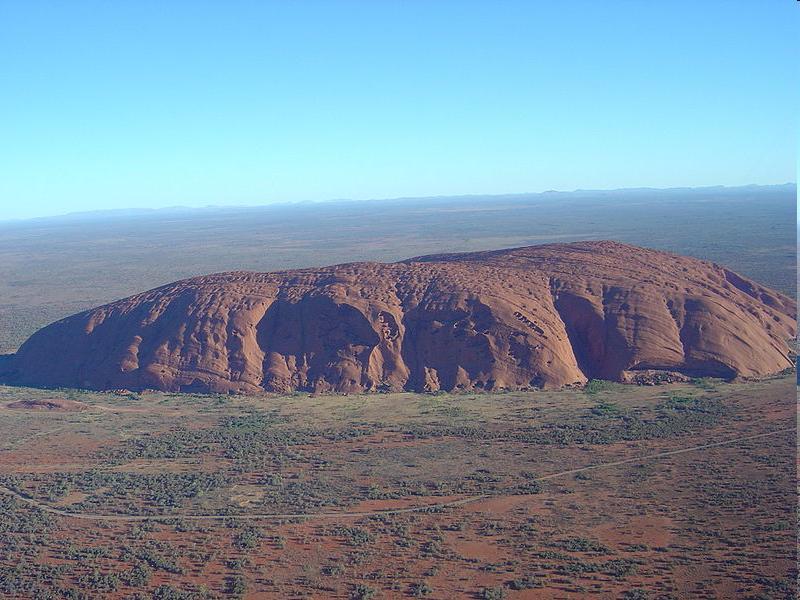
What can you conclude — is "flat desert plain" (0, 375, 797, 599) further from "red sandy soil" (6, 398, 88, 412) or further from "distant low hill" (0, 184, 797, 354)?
"distant low hill" (0, 184, 797, 354)

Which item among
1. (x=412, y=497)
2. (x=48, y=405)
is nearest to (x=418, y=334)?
(x=412, y=497)

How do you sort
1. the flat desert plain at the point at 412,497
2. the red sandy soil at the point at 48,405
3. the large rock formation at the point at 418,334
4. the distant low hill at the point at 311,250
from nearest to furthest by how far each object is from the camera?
the flat desert plain at the point at 412,497 < the red sandy soil at the point at 48,405 < the large rock formation at the point at 418,334 < the distant low hill at the point at 311,250

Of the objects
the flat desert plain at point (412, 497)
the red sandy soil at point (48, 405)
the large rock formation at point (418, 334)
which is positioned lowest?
the flat desert plain at point (412, 497)

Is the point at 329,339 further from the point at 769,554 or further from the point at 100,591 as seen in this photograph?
the point at 769,554

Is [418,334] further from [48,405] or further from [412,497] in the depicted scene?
[48,405]

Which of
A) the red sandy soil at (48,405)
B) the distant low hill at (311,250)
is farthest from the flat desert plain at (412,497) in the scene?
the distant low hill at (311,250)

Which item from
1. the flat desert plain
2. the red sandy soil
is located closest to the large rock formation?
the flat desert plain

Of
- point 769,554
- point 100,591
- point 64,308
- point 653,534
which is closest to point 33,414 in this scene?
point 100,591

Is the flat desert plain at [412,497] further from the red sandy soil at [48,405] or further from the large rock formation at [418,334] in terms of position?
the large rock formation at [418,334]
